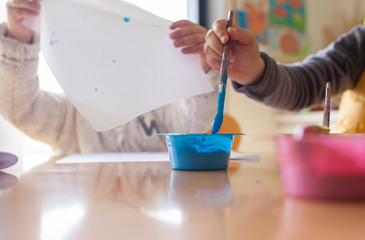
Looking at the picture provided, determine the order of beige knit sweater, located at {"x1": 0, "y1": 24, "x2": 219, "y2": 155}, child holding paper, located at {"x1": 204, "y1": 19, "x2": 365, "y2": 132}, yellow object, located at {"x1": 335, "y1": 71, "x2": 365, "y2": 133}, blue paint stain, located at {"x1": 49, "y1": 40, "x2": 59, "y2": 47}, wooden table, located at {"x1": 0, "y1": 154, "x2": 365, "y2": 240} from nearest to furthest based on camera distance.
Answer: wooden table, located at {"x1": 0, "y1": 154, "x2": 365, "y2": 240}
blue paint stain, located at {"x1": 49, "y1": 40, "x2": 59, "y2": 47}
child holding paper, located at {"x1": 204, "y1": 19, "x2": 365, "y2": 132}
beige knit sweater, located at {"x1": 0, "y1": 24, "x2": 219, "y2": 155}
yellow object, located at {"x1": 335, "y1": 71, "x2": 365, "y2": 133}

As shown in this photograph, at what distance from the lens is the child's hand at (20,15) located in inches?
29.4

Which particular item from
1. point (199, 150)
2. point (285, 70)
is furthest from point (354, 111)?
point (199, 150)

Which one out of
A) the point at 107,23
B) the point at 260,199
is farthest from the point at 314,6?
the point at 260,199

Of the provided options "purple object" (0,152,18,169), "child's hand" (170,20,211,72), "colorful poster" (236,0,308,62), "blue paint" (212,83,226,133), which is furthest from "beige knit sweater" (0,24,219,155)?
"colorful poster" (236,0,308,62)

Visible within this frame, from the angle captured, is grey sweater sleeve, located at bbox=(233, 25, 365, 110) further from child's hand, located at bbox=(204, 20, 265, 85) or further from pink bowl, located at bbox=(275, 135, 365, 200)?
pink bowl, located at bbox=(275, 135, 365, 200)

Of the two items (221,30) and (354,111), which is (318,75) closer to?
(354,111)

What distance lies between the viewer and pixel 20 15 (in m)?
0.77

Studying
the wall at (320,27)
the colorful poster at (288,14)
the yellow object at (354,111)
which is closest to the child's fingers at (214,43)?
the yellow object at (354,111)

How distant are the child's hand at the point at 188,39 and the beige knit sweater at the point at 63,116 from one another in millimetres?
111

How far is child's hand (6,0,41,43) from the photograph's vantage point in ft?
2.45

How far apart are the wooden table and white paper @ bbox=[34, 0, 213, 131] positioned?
0.27 metres

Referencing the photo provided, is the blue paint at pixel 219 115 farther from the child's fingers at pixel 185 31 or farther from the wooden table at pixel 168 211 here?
the child's fingers at pixel 185 31

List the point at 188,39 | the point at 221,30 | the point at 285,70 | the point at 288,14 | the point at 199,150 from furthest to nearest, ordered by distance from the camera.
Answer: the point at 288,14, the point at 285,70, the point at 188,39, the point at 221,30, the point at 199,150

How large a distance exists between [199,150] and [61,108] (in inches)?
31.9
